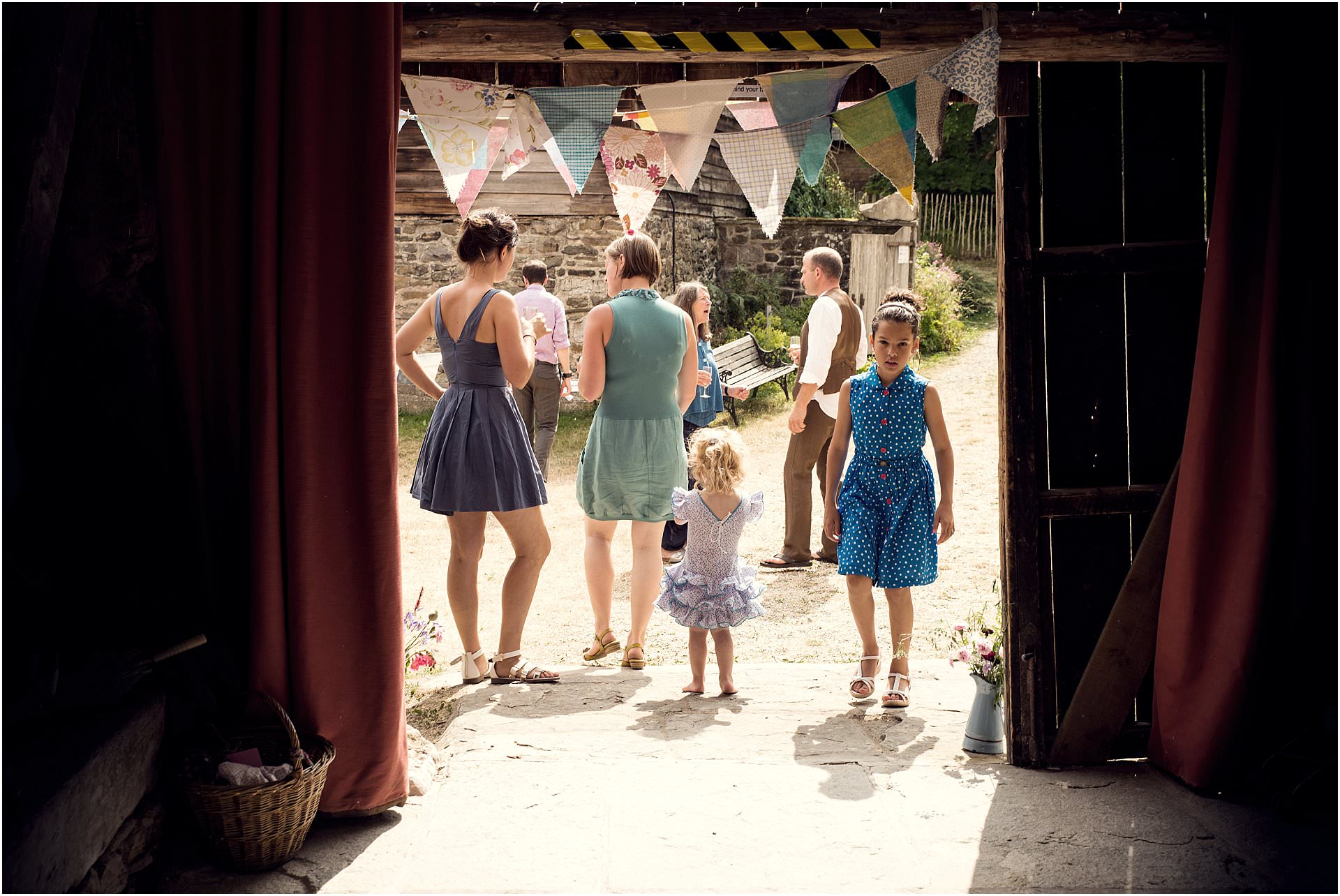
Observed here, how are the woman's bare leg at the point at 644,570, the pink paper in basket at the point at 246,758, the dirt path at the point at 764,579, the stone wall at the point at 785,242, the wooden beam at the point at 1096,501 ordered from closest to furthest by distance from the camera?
the pink paper in basket at the point at 246,758
the wooden beam at the point at 1096,501
the woman's bare leg at the point at 644,570
the dirt path at the point at 764,579
the stone wall at the point at 785,242

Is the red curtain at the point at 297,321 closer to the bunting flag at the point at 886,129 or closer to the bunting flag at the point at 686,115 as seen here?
the bunting flag at the point at 686,115

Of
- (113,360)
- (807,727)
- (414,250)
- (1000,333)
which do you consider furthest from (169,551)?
(414,250)

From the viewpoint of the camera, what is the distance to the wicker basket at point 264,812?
9.38 feet

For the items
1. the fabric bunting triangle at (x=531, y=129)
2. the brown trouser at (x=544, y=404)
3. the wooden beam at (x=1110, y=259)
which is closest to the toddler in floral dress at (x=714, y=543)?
the fabric bunting triangle at (x=531, y=129)

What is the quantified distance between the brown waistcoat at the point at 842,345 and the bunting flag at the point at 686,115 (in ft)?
6.26

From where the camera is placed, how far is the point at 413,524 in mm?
Answer: 8266

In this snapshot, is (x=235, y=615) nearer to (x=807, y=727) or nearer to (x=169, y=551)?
(x=169, y=551)

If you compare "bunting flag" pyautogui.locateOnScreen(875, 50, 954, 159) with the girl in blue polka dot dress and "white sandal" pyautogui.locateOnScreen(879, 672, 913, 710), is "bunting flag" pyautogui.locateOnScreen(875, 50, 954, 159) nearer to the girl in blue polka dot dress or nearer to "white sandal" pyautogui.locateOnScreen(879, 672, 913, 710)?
the girl in blue polka dot dress

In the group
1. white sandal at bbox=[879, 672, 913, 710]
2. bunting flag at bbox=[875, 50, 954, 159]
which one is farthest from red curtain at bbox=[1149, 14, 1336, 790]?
white sandal at bbox=[879, 672, 913, 710]

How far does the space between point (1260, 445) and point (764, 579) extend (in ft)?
11.9

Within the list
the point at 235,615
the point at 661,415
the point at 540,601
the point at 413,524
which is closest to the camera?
the point at 235,615

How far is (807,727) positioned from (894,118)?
2287 millimetres

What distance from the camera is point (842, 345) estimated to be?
21.2 ft

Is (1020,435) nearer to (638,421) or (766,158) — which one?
(766,158)
